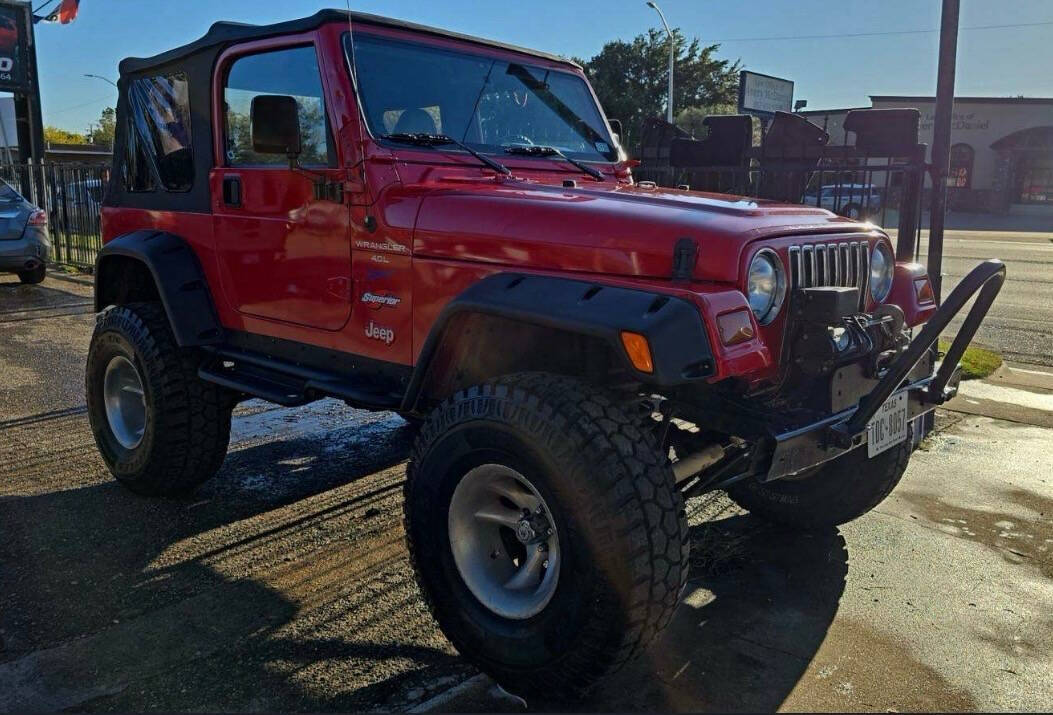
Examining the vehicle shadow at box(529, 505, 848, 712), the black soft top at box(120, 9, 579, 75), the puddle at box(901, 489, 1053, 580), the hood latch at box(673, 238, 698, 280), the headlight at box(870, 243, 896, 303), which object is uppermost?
the black soft top at box(120, 9, 579, 75)

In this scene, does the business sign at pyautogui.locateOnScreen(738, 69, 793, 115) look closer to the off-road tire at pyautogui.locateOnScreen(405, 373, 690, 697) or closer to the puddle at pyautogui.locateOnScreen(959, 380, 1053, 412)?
the puddle at pyautogui.locateOnScreen(959, 380, 1053, 412)

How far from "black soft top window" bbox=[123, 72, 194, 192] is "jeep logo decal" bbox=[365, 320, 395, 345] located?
1492 millimetres

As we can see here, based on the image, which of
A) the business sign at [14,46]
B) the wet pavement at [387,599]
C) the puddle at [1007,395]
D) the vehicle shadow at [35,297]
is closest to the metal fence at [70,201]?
the vehicle shadow at [35,297]

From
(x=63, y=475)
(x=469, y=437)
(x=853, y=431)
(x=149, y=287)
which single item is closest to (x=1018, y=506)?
(x=853, y=431)

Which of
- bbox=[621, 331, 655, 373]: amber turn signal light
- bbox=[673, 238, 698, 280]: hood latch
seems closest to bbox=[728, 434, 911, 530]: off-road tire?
bbox=[673, 238, 698, 280]: hood latch

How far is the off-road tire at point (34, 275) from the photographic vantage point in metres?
→ 12.5

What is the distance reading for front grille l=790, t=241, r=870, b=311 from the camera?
2.95m

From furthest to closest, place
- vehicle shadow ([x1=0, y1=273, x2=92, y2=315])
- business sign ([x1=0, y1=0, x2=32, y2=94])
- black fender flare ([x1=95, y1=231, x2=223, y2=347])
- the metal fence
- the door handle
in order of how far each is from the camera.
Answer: business sign ([x1=0, y1=0, x2=32, y2=94])
the metal fence
vehicle shadow ([x1=0, y1=273, x2=92, y2=315])
black fender flare ([x1=95, y1=231, x2=223, y2=347])
the door handle

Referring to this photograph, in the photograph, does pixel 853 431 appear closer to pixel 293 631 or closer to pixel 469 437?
pixel 469 437

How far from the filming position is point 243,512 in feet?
14.2

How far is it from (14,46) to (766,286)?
17234 mm

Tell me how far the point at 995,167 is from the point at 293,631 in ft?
144

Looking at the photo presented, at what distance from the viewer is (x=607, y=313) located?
2580 mm

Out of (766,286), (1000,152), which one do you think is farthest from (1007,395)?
(1000,152)
